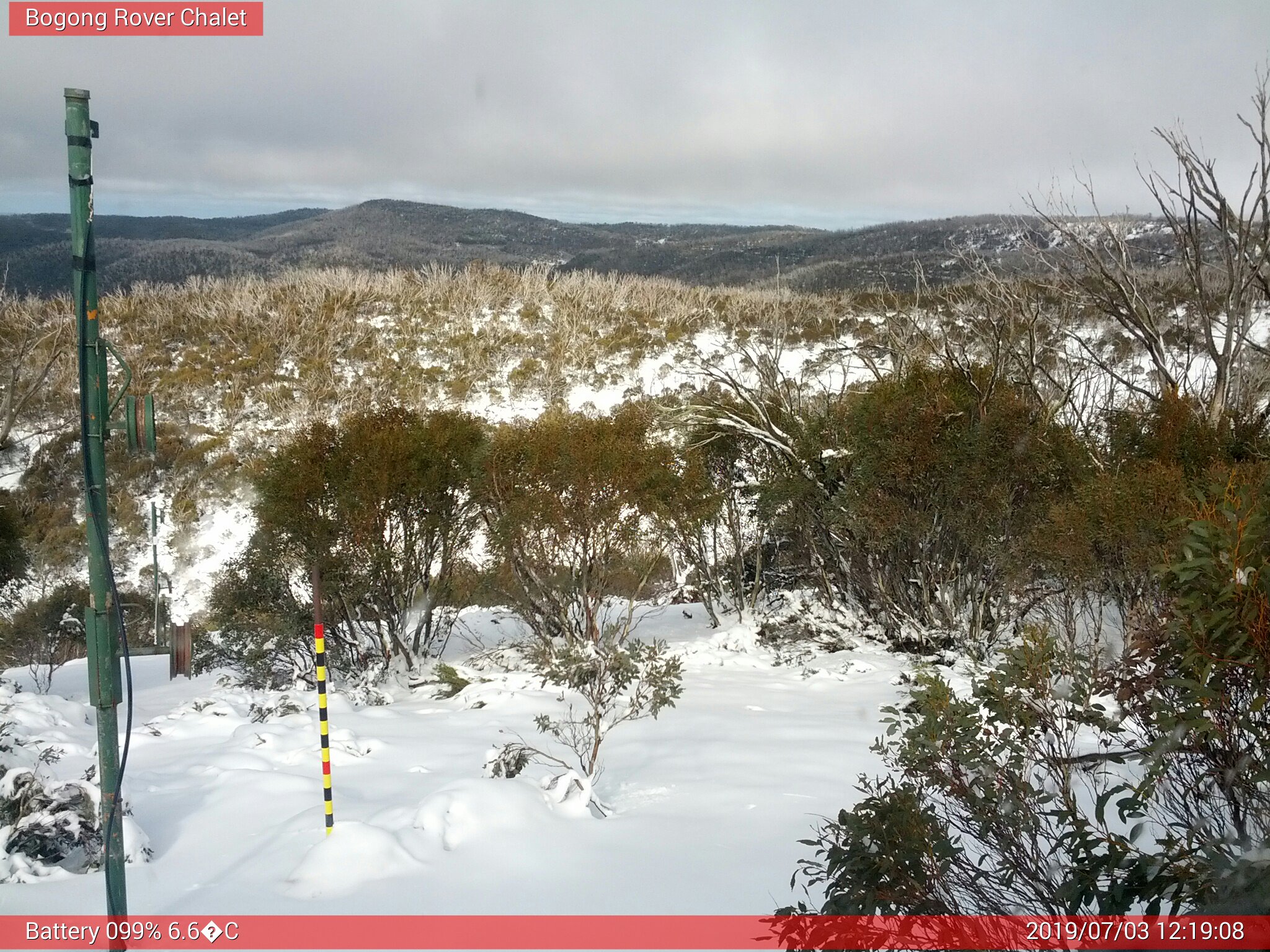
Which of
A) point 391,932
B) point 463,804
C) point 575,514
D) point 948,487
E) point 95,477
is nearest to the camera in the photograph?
point 95,477

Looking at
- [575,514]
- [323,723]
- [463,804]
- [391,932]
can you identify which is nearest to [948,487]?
[575,514]

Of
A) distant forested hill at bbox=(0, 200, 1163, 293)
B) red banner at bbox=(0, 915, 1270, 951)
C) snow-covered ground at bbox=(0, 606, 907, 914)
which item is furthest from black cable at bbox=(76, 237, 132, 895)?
distant forested hill at bbox=(0, 200, 1163, 293)

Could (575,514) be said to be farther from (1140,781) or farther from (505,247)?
(505,247)

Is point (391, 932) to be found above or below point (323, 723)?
below

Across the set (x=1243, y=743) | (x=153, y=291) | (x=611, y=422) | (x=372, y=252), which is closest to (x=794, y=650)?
(x=611, y=422)

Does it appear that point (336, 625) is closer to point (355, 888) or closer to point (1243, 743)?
point (355, 888)

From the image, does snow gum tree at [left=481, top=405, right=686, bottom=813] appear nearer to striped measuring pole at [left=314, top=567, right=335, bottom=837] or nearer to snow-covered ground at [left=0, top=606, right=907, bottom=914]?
snow-covered ground at [left=0, top=606, right=907, bottom=914]
